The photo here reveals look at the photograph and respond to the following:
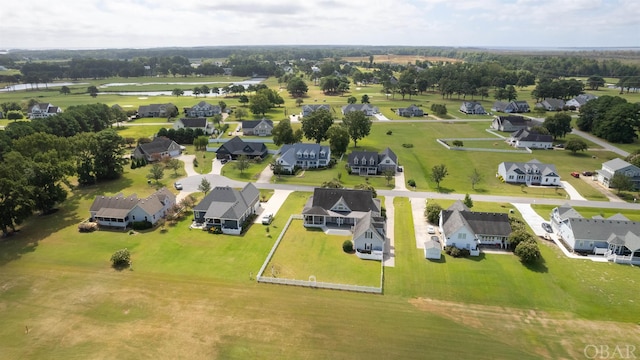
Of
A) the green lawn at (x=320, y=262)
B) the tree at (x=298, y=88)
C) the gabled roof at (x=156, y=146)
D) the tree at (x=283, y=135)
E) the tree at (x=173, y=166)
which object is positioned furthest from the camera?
the tree at (x=298, y=88)

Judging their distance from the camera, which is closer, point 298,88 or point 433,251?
point 433,251

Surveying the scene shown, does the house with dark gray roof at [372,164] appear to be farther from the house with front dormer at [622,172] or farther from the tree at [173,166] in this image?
the house with front dormer at [622,172]

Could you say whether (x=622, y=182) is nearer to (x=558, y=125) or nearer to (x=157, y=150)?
(x=558, y=125)

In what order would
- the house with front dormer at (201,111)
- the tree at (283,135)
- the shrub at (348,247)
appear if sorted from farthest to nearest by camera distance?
the house with front dormer at (201,111)
the tree at (283,135)
the shrub at (348,247)

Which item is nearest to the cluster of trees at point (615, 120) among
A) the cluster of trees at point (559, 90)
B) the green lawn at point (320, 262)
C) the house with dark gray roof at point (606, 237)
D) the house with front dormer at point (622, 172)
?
the house with front dormer at point (622, 172)

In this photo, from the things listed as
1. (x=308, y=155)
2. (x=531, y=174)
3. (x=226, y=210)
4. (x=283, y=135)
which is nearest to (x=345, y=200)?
(x=226, y=210)

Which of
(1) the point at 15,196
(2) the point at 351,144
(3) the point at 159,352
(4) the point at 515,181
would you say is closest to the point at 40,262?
(1) the point at 15,196
